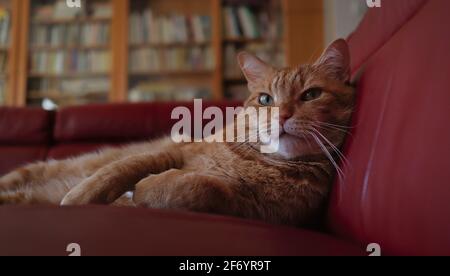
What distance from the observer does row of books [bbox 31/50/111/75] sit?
3279mm

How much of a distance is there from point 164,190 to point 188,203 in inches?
2.7

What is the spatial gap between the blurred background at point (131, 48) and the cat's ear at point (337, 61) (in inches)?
84.8

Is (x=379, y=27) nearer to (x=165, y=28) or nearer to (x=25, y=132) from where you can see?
(x=25, y=132)

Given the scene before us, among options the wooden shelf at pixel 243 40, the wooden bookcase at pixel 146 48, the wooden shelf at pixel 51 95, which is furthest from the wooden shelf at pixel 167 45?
the wooden shelf at pixel 51 95

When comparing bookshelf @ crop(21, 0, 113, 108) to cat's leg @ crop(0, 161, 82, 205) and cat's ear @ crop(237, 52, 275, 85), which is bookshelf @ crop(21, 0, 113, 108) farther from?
cat's ear @ crop(237, 52, 275, 85)

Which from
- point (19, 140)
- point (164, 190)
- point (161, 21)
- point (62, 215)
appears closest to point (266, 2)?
point (161, 21)

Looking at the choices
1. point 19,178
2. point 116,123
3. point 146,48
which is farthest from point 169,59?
point 19,178

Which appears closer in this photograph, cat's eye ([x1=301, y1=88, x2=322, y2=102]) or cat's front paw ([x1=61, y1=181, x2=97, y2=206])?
cat's front paw ([x1=61, y1=181, x2=97, y2=206])

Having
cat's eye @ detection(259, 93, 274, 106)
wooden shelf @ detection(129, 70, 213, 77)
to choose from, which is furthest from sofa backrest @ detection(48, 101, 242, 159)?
wooden shelf @ detection(129, 70, 213, 77)

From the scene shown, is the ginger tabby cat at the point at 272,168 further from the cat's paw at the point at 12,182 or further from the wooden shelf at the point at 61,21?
the wooden shelf at the point at 61,21

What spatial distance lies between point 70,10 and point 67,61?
20.0 inches

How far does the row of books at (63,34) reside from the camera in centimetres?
330

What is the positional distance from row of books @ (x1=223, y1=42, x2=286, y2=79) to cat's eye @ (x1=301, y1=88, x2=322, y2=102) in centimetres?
224
